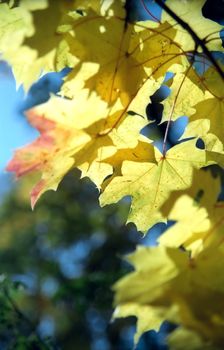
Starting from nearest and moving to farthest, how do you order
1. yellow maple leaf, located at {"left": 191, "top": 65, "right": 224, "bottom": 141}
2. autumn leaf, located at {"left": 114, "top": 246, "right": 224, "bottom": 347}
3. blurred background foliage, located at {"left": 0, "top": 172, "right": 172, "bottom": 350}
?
autumn leaf, located at {"left": 114, "top": 246, "right": 224, "bottom": 347} → yellow maple leaf, located at {"left": 191, "top": 65, "right": 224, "bottom": 141} → blurred background foliage, located at {"left": 0, "top": 172, "right": 172, "bottom": 350}

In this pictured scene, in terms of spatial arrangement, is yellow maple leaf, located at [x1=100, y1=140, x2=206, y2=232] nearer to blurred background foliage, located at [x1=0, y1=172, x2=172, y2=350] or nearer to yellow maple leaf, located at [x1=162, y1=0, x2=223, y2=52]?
yellow maple leaf, located at [x1=162, y1=0, x2=223, y2=52]

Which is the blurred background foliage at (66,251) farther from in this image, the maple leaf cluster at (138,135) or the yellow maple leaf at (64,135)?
the yellow maple leaf at (64,135)

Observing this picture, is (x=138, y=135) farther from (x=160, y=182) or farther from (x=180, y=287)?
(x=180, y=287)

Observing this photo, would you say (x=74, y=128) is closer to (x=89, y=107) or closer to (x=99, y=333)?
(x=89, y=107)

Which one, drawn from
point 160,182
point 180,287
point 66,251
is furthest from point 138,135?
point 66,251

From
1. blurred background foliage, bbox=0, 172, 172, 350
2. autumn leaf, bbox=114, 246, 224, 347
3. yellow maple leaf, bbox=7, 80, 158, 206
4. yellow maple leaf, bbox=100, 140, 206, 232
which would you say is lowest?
blurred background foliage, bbox=0, 172, 172, 350

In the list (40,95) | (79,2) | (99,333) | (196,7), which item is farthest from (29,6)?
(40,95)

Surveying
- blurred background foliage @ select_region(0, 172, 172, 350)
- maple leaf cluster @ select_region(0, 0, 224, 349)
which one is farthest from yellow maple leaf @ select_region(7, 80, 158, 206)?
blurred background foliage @ select_region(0, 172, 172, 350)

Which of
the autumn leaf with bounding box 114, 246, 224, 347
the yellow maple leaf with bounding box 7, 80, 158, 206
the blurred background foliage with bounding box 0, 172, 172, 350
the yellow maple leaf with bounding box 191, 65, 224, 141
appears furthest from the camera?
the blurred background foliage with bounding box 0, 172, 172, 350

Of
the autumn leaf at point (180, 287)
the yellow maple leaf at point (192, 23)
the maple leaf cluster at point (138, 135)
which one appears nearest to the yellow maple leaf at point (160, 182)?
the maple leaf cluster at point (138, 135)
